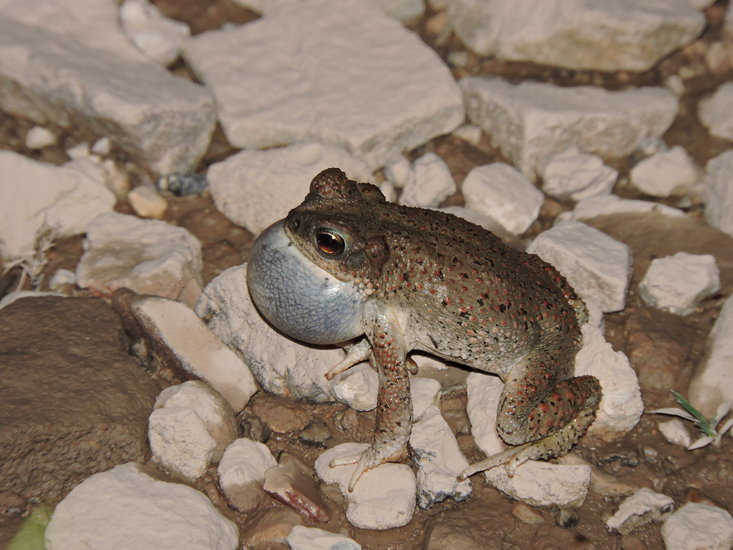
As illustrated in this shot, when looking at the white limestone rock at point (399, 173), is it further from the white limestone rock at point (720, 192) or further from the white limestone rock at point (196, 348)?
the white limestone rock at point (720, 192)

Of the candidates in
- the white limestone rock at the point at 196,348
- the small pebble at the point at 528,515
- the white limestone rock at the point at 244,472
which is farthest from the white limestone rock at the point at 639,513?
the white limestone rock at the point at 196,348

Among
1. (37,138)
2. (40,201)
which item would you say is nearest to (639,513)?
(40,201)

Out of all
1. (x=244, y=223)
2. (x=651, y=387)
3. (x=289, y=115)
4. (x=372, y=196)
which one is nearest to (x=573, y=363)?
(x=651, y=387)

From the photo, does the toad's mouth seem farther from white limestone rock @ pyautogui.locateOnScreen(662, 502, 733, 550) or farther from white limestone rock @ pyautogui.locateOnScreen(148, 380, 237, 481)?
white limestone rock @ pyautogui.locateOnScreen(662, 502, 733, 550)

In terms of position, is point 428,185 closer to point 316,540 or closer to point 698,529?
point 316,540

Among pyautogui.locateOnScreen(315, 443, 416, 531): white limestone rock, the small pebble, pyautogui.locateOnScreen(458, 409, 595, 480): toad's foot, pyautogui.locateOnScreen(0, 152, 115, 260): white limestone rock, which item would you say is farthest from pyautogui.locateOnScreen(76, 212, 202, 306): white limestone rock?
the small pebble

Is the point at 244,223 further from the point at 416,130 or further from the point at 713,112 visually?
the point at 713,112
